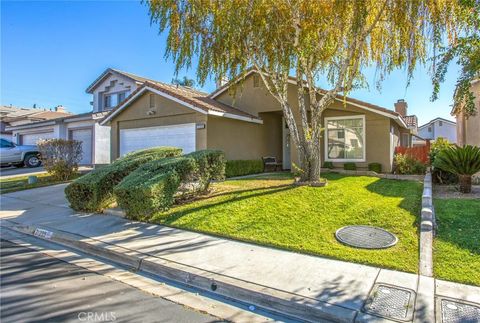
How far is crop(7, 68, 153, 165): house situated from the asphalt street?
15357 millimetres

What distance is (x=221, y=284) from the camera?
423 cm

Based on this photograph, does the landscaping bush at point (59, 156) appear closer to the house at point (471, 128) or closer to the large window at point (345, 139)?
the large window at point (345, 139)

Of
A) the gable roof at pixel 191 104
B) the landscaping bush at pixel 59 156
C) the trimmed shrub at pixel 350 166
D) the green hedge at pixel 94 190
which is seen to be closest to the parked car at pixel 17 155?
the landscaping bush at pixel 59 156

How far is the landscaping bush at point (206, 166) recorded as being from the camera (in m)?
8.78

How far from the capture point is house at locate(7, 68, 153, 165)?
21.1 m

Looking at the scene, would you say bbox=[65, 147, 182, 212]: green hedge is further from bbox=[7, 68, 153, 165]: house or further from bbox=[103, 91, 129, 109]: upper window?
bbox=[103, 91, 129, 109]: upper window

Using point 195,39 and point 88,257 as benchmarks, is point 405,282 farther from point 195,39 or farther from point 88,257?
point 195,39

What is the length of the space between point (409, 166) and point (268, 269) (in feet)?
36.7

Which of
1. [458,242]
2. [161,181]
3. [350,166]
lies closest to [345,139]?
[350,166]

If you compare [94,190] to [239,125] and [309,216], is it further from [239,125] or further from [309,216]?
[239,125]

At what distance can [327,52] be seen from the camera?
31.6 feet

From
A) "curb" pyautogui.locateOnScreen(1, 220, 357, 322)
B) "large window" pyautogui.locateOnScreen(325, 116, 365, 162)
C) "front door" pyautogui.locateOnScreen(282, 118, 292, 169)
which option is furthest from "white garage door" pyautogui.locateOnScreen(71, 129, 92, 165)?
"curb" pyautogui.locateOnScreen(1, 220, 357, 322)

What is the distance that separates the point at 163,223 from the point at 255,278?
3615 mm

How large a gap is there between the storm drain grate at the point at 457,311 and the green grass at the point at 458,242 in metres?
0.68
